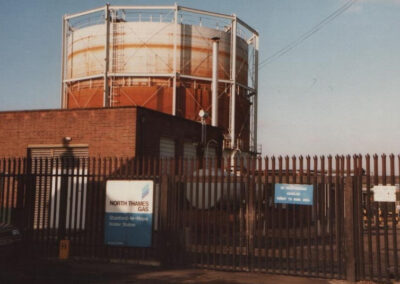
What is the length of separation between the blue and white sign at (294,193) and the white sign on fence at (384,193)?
1.31 metres

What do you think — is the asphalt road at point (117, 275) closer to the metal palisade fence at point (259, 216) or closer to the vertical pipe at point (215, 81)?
the metal palisade fence at point (259, 216)

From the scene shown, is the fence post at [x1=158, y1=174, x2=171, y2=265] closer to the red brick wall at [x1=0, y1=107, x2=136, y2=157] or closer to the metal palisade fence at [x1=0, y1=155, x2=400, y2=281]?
the metal palisade fence at [x1=0, y1=155, x2=400, y2=281]

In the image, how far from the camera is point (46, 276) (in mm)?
10539

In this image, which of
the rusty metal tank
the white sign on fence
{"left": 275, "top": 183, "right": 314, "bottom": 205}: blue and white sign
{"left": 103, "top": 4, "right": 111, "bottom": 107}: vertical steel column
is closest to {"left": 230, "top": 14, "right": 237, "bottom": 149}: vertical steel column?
the rusty metal tank

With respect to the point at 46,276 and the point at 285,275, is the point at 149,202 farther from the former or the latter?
the point at 285,275

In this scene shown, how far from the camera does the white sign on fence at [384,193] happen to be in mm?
9789

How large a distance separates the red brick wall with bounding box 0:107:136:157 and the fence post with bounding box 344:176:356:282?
30.6 feet

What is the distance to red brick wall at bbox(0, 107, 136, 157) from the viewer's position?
18.0 m

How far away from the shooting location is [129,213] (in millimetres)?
12109

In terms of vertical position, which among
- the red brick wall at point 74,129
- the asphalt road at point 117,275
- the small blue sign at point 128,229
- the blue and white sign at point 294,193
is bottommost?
the asphalt road at point 117,275

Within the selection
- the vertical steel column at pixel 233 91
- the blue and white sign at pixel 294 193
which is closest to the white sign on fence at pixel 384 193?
the blue and white sign at pixel 294 193

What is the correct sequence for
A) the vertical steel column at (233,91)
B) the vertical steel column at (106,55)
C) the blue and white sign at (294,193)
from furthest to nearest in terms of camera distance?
the vertical steel column at (233,91), the vertical steel column at (106,55), the blue and white sign at (294,193)

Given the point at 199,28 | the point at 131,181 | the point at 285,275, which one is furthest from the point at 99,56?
the point at 285,275

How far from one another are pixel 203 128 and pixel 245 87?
1441 cm
